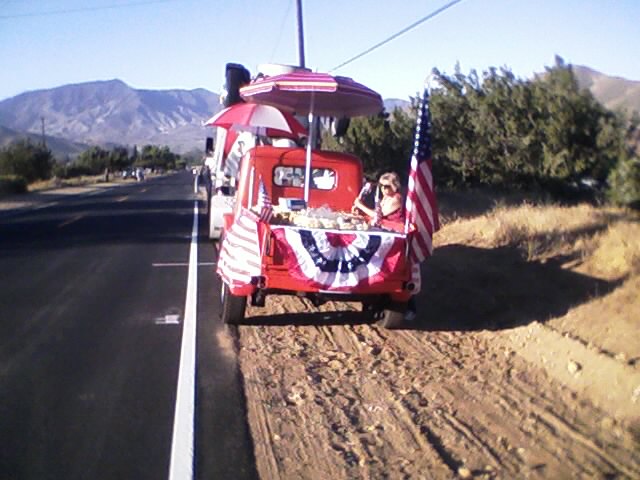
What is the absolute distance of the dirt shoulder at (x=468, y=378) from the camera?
556 centimetres

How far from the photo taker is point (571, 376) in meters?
7.35

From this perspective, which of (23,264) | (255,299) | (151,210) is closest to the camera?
(255,299)

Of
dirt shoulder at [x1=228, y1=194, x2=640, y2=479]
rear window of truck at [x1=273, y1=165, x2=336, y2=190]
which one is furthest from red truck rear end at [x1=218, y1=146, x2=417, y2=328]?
rear window of truck at [x1=273, y1=165, x2=336, y2=190]

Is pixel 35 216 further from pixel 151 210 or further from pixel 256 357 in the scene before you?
pixel 256 357

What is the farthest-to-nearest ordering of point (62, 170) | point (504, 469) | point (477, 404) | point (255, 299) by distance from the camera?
point (62, 170) < point (255, 299) < point (477, 404) < point (504, 469)

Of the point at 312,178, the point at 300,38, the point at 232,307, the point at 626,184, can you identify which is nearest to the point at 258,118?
the point at 312,178

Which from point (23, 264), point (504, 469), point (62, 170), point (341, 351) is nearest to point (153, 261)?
point (23, 264)

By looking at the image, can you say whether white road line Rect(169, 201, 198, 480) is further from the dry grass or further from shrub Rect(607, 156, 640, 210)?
shrub Rect(607, 156, 640, 210)

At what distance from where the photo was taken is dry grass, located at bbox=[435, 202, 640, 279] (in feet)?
35.2

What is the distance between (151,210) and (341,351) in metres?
23.7

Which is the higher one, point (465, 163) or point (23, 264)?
point (465, 163)

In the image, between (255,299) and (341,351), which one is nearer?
(341,351)

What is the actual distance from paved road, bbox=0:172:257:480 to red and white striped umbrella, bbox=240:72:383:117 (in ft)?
10.1

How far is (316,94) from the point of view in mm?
11078
